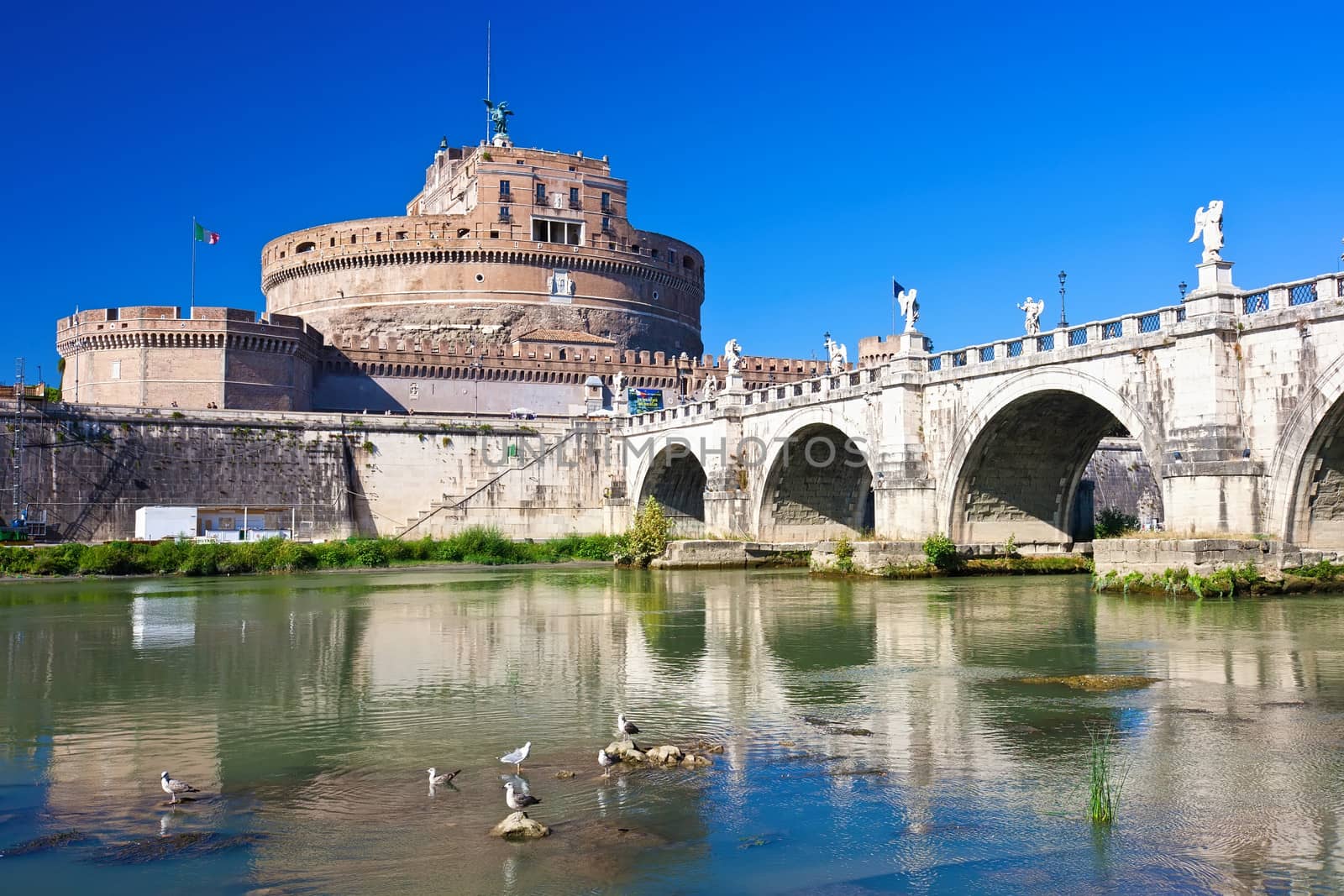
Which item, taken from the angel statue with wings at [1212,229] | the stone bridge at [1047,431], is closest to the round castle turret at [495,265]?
the stone bridge at [1047,431]

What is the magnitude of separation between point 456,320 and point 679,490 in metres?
24.6

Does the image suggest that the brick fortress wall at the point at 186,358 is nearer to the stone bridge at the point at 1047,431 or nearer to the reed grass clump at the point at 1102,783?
the stone bridge at the point at 1047,431

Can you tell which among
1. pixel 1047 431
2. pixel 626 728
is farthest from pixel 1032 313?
pixel 626 728

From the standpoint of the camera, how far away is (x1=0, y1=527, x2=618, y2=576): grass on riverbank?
3888 cm

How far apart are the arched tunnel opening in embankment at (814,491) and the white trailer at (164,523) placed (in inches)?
858

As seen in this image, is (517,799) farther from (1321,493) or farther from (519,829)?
(1321,493)

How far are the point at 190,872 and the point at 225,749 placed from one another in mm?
3825

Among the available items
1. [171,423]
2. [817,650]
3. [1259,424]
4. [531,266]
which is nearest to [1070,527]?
[1259,424]

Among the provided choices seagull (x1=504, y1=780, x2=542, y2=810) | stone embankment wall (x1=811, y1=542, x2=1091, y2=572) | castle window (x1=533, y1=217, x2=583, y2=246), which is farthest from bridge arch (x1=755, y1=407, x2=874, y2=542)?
castle window (x1=533, y1=217, x2=583, y2=246)

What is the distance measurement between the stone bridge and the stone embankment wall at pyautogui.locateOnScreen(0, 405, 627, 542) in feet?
16.7

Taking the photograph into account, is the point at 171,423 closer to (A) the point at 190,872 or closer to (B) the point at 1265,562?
(B) the point at 1265,562

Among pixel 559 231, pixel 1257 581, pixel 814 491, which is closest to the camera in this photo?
pixel 1257 581

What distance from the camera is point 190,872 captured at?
7418 mm

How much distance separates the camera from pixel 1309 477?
22.1 meters
